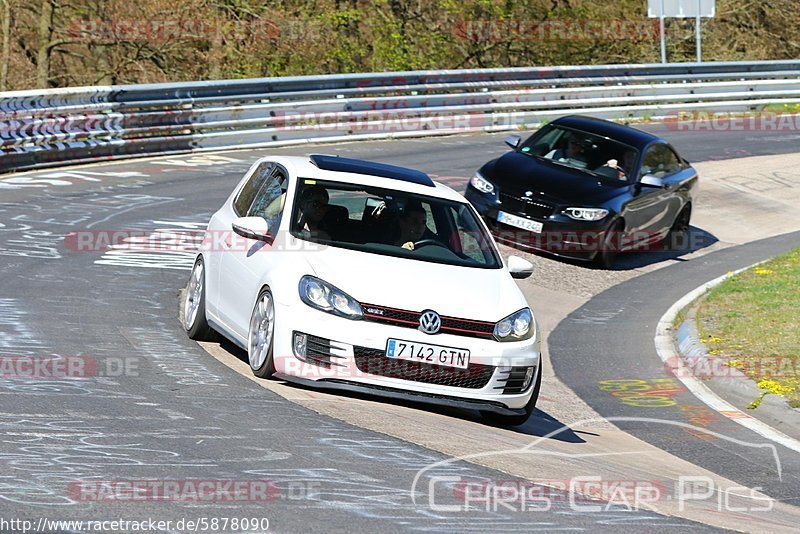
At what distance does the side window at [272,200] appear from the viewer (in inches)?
383

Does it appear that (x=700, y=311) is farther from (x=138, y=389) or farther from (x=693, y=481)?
(x=138, y=389)

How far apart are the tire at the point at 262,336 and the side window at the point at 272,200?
2.32 feet

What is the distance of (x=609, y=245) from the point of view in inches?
649

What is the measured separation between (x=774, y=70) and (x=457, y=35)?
363 inches

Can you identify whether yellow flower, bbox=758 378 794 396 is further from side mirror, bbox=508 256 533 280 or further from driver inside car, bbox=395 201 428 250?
driver inside car, bbox=395 201 428 250

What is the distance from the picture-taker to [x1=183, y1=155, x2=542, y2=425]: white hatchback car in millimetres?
8445

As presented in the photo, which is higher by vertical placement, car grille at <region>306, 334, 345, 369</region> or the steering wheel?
the steering wheel

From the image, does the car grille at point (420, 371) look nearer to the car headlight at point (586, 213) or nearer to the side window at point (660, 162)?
the car headlight at point (586, 213)

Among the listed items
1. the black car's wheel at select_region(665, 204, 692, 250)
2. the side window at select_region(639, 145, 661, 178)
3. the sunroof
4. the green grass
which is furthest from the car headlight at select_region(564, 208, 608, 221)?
the sunroof

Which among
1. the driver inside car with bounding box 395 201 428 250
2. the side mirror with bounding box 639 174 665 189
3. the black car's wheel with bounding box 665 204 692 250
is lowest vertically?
the black car's wheel with bounding box 665 204 692 250

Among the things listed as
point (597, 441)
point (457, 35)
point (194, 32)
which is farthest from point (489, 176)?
point (457, 35)

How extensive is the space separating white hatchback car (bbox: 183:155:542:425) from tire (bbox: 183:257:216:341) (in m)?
0.03

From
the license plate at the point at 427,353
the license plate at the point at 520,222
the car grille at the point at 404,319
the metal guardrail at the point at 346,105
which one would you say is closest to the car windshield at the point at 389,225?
the car grille at the point at 404,319

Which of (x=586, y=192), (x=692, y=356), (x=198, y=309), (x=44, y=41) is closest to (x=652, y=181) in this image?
(x=586, y=192)
